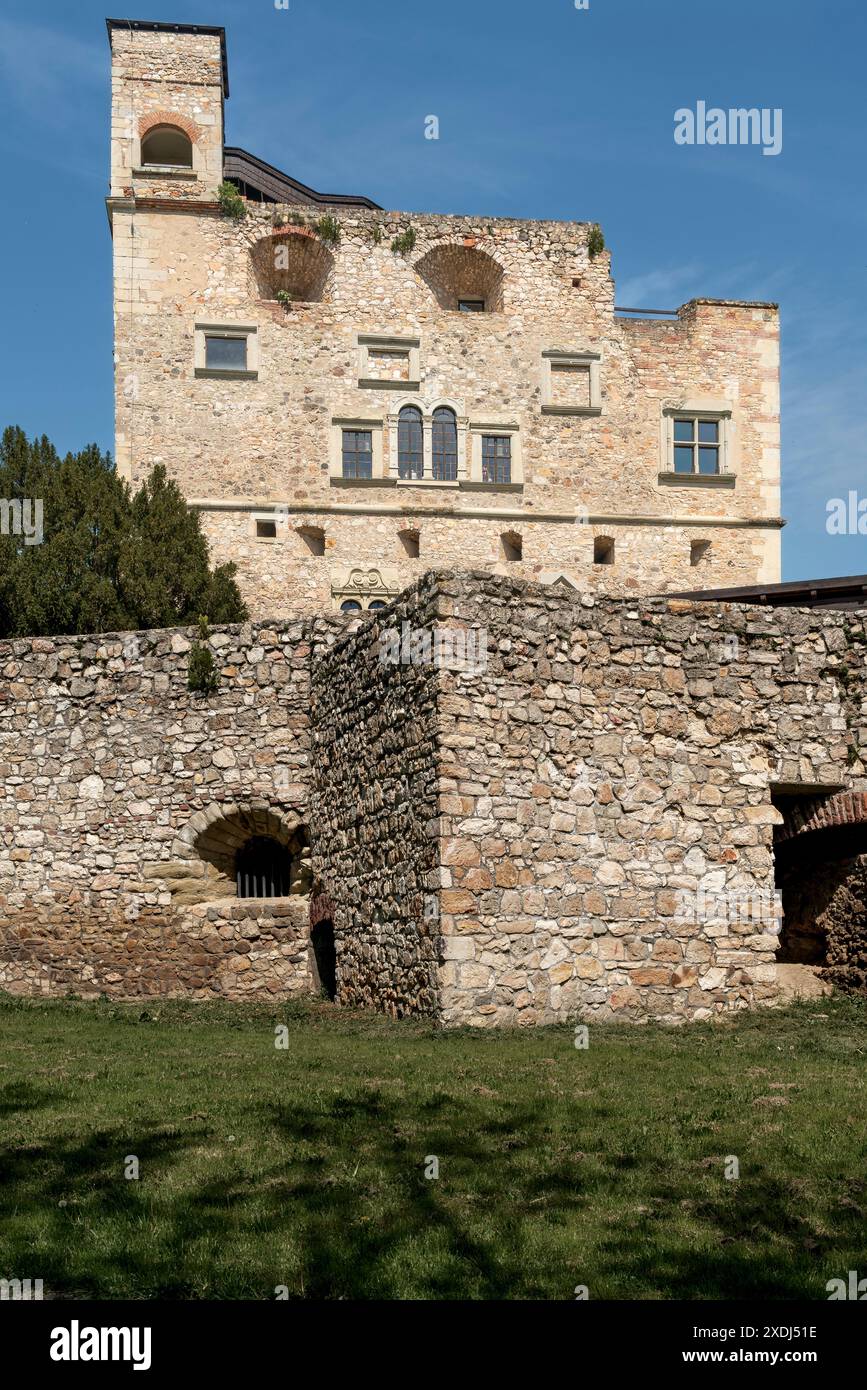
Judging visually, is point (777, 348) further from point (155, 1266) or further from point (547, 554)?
point (155, 1266)

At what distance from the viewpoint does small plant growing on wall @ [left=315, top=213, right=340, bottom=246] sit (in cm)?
3592

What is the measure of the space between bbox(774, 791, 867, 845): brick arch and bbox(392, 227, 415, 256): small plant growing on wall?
26.4 m

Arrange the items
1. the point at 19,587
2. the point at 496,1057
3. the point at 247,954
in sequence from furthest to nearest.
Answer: the point at 19,587
the point at 247,954
the point at 496,1057

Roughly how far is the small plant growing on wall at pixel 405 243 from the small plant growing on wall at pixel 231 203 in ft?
13.2

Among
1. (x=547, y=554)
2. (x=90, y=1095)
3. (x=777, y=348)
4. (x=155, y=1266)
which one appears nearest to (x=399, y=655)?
(x=90, y=1095)

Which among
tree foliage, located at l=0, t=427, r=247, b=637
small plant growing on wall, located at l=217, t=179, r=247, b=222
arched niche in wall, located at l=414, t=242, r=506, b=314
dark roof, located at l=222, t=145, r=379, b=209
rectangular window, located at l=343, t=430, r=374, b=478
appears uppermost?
dark roof, located at l=222, t=145, r=379, b=209

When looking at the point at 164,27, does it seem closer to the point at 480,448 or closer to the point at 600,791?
the point at 480,448

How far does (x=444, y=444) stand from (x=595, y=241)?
22.2ft

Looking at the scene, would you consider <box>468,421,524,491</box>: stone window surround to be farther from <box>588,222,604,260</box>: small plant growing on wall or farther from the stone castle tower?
<box>588,222,604,260</box>: small plant growing on wall

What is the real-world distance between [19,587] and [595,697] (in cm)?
1566

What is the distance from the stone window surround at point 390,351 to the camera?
3616 cm

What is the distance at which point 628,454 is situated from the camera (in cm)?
3694

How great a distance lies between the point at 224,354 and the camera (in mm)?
35469

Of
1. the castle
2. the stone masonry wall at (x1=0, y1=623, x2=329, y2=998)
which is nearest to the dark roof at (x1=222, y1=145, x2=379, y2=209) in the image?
the castle
